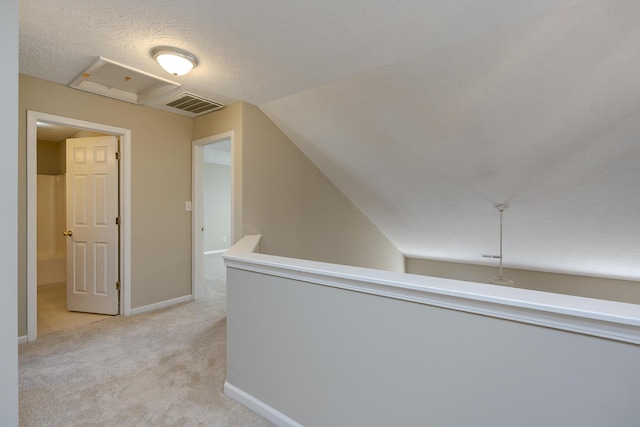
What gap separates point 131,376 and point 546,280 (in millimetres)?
5087

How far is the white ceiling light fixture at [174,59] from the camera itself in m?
2.15

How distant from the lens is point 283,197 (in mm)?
3545

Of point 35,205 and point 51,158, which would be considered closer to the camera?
point 35,205

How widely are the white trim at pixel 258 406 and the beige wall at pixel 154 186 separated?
77.0 inches

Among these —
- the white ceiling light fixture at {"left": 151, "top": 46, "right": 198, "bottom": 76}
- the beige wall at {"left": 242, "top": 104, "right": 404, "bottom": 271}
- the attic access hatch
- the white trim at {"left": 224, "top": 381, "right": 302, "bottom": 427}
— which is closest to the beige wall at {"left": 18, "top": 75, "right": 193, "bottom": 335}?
the attic access hatch

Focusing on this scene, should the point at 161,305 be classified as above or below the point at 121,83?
below

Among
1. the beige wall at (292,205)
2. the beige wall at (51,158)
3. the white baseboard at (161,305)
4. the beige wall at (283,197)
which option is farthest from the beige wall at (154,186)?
the beige wall at (51,158)

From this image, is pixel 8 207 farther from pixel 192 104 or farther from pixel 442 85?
pixel 442 85

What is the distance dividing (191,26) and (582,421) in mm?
2579

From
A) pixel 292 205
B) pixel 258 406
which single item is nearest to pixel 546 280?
pixel 292 205

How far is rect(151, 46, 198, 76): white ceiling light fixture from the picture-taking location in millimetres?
2148

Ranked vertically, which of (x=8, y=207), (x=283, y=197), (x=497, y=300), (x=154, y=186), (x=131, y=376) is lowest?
(x=131, y=376)

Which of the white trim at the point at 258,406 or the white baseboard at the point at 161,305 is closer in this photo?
the white trim at the point at 258,406

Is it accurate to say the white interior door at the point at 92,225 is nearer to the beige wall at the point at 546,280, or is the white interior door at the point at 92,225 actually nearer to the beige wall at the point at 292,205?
the beige wall at the point at 292,205
